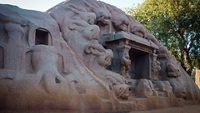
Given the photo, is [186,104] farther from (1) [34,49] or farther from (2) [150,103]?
(1) [34,49]

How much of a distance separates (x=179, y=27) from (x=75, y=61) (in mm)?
12099

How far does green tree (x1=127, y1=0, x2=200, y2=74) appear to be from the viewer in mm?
17094

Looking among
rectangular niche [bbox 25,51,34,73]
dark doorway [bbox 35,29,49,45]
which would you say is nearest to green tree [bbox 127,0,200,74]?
dark doorway [bbox 35,29,49,45]

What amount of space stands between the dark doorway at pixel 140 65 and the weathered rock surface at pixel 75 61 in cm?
1

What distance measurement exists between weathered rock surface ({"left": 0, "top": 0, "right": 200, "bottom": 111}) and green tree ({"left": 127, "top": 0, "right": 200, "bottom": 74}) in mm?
7661

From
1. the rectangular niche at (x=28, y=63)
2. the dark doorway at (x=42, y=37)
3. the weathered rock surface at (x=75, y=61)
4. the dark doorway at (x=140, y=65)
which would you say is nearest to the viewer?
the weathered rock surface at (x=75, y=61)

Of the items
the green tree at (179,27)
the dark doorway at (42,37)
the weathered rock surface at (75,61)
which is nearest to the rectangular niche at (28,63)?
the weathered rock surface at (75,61)

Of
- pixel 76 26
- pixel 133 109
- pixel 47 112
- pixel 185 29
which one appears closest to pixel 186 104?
pixel 133 109

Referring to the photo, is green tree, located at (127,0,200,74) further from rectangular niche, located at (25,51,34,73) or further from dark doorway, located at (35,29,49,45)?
rectangular niche, located at (25,51,34,73)

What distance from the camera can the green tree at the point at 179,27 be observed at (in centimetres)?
1709

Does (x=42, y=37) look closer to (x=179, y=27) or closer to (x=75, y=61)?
(x=75, y=61)

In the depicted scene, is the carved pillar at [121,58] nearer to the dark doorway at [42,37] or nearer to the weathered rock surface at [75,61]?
the weathered rock surface at [75,61]

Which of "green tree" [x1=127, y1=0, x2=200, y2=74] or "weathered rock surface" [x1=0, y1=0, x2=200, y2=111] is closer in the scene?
"weathered rock surface" [x1=0, y1=0, x2=200, y2=111]

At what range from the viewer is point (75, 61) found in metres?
6.73
